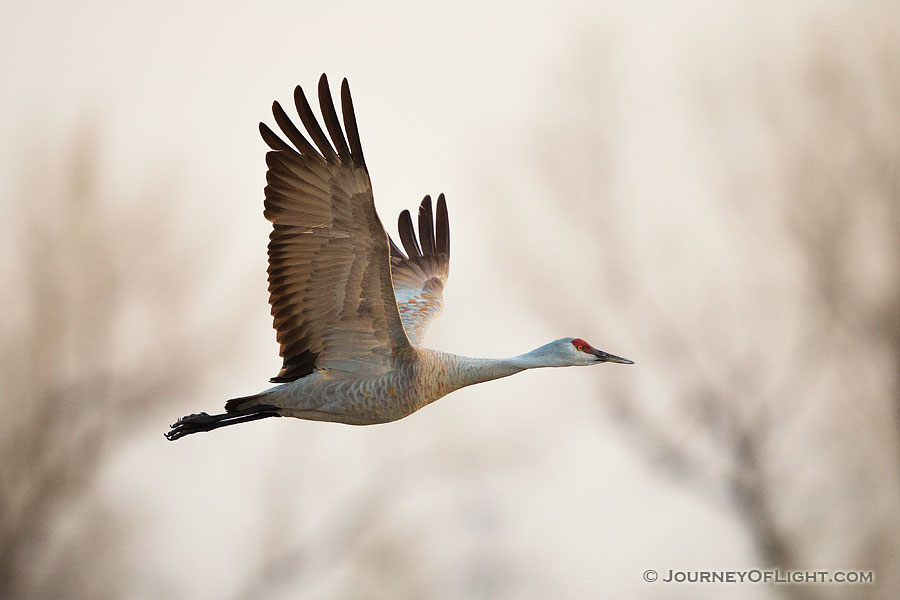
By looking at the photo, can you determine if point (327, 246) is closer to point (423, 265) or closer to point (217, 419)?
point (217, 419)

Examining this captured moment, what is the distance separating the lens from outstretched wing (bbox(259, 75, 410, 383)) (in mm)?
8070

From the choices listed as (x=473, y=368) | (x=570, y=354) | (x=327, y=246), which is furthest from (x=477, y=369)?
(x=327, y=246)

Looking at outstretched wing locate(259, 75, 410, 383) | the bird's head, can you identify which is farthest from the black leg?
the bird's head

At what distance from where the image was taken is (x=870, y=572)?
15.7 m

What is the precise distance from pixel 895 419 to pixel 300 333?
10.6m

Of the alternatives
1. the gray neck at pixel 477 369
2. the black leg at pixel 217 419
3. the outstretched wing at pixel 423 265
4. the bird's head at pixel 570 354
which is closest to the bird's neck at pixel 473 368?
the gray neck at pixel 477 369

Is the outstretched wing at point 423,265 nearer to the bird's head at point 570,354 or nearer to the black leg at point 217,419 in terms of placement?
the bird's head at point 570,354

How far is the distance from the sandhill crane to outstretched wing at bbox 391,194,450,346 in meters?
1.91

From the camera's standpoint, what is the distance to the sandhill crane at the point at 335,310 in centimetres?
810

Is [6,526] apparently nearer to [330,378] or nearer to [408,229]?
[408,229]

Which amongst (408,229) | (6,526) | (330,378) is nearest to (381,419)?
(330,378)

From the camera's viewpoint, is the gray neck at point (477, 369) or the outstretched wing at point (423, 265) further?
the outstretched wing at point (423, 265)

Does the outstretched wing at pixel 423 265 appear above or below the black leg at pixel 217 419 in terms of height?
above

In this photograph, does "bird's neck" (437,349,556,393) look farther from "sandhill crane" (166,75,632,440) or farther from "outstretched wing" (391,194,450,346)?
"outstretched wing" (391,194,450,346)
